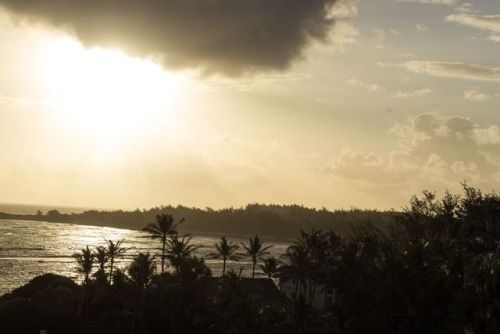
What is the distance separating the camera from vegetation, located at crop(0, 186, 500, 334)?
6216 cm

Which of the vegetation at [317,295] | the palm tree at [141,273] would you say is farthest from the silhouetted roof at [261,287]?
the palm tree at [141,273]

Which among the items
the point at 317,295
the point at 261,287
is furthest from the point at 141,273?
the point at 317,295

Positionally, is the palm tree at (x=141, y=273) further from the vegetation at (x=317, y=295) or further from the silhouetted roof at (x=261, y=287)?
the silhouetted roof at (x=261, y=287)

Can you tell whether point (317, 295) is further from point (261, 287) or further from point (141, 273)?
point (141, 273)

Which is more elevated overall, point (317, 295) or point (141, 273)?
point (141, 273)

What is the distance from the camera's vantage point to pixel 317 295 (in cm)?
9281

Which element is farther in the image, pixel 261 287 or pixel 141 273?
pixel 261 287

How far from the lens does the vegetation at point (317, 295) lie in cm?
6216

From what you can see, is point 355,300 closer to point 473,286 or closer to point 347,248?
point 347,248

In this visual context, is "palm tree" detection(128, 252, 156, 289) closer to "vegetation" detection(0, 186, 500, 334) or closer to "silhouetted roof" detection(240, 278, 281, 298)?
"vegetation" detection(0, 186, 500, 334)

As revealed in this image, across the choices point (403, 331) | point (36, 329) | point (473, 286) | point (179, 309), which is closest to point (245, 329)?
point (179, 309)

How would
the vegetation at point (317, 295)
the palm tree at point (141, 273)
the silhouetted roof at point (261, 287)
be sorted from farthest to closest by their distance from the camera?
the silhouetted roof at point (261, 287) → the palm tree at point (141, 273) → the vegetation at point (317, 295)

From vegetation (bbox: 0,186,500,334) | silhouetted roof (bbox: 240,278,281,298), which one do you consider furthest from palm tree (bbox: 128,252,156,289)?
silhouetted roof (bbox: 240,278,281,298)

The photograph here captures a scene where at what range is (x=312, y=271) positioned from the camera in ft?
282
